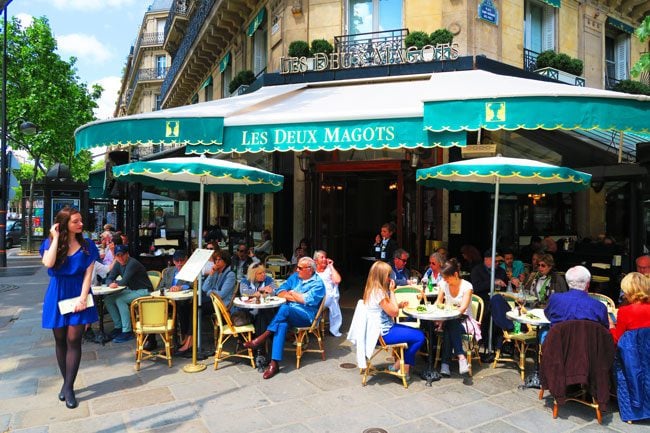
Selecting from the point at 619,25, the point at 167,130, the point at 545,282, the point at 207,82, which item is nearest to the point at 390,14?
the point at 167,130

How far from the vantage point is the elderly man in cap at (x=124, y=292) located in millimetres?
6500

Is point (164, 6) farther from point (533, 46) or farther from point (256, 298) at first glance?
point (256, 298)

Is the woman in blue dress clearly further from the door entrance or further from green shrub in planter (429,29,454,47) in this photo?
green shrub in planter (429,29,454,47)

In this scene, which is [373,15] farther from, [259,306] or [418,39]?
[259,306]

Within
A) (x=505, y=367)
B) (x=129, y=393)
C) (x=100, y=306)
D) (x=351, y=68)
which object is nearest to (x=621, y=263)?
(x=505, y=367)

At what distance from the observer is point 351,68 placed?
9.69 meters

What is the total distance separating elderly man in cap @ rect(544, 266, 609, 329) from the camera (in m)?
4.01

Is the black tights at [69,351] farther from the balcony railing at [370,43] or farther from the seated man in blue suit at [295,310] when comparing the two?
the balcony railing at [370,43]

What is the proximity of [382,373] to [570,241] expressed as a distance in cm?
757

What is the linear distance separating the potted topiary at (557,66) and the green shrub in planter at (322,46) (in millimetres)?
4649

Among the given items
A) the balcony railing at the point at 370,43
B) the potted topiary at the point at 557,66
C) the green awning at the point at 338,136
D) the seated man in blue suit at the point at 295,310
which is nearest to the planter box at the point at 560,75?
the potted topiary at the point at 557,66

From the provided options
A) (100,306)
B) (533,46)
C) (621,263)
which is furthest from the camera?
(533,46)

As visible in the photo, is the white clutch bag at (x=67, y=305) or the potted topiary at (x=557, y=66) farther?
the potted topiary at (x=557, y=66)

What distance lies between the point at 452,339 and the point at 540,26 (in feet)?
29.8
